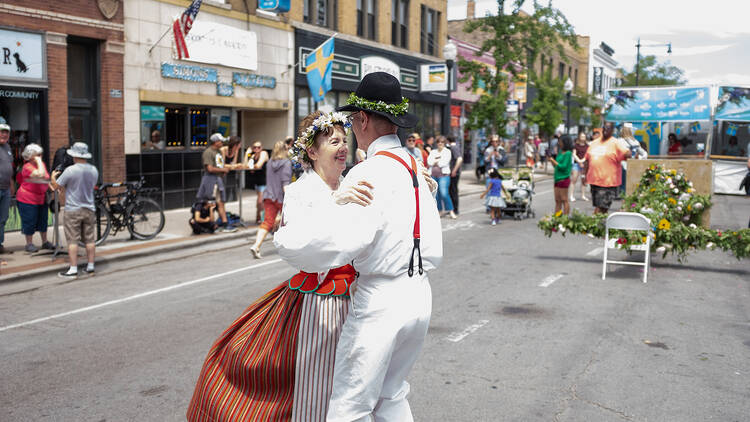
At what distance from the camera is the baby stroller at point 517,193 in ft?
51.0

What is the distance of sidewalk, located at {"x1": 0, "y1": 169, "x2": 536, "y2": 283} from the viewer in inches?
374

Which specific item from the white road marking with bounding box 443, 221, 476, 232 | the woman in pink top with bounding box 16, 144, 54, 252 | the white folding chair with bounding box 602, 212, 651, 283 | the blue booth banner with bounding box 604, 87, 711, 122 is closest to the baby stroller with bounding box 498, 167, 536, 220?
the white road marking with bounding box 443, 221, 476, 232

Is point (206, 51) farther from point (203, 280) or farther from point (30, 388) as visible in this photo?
point (30, 388)

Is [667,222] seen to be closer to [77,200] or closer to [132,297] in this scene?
[132,297]

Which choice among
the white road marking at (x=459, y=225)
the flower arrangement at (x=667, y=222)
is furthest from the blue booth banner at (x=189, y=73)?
the flower arrangement at (x=667, y=222)

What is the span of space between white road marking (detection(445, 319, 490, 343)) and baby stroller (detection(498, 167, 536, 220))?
9.04m

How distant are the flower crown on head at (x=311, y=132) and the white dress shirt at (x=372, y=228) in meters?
0.36

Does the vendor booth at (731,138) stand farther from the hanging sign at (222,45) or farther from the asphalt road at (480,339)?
the hanging sign at (222,45)

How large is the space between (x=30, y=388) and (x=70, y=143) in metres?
10.5

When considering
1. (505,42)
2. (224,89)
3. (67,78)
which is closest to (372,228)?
(67,78)

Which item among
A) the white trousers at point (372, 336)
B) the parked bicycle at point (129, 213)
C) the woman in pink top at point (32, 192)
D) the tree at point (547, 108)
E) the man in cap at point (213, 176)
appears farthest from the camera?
the tree at point (547, 108)

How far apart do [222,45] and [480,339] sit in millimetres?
13528

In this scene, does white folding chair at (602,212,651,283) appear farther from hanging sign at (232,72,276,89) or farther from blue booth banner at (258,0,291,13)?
hanging sign at (232,72,276,89)

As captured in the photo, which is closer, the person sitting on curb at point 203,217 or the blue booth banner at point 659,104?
the person sitting on curb at point 203,217
